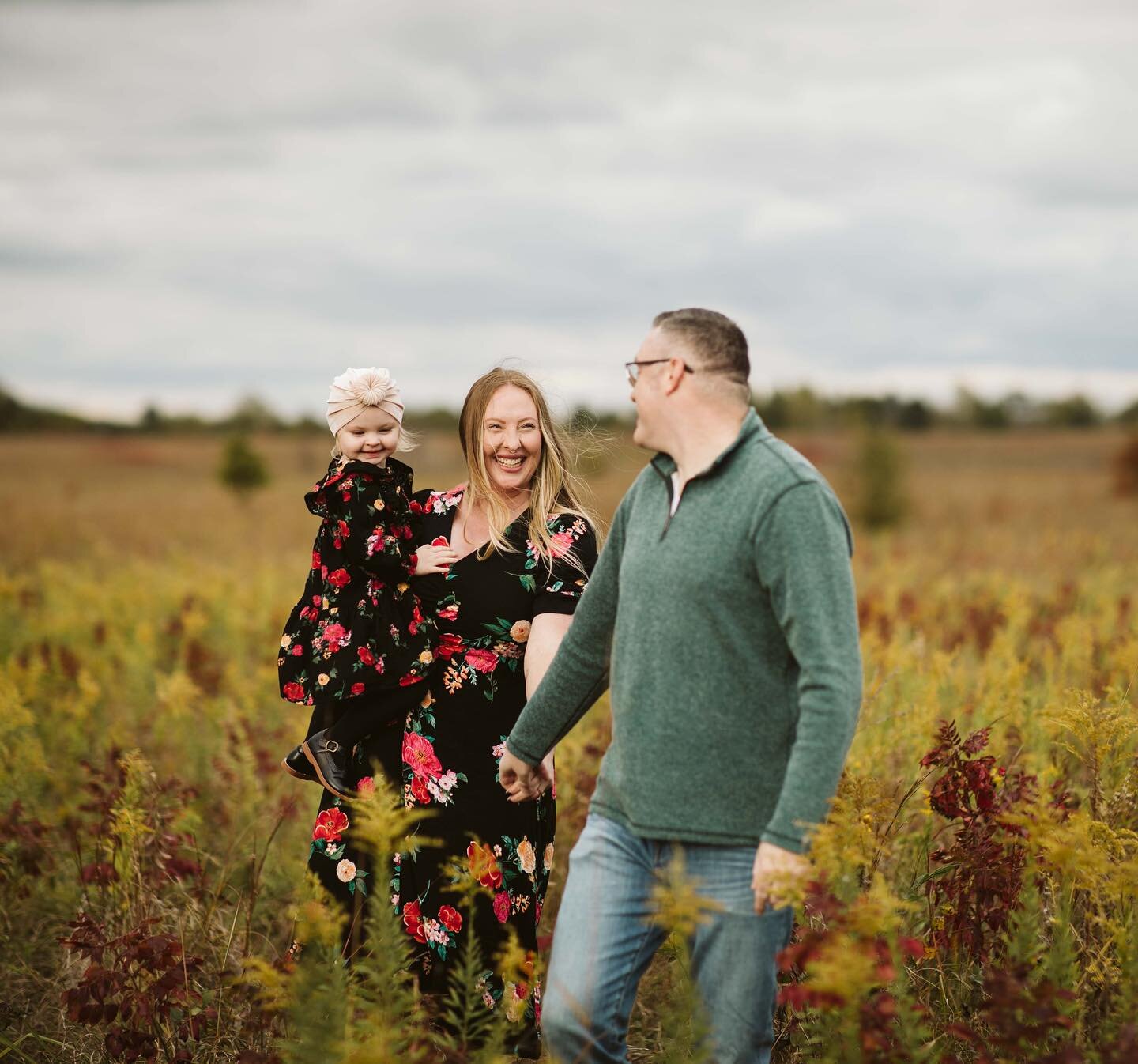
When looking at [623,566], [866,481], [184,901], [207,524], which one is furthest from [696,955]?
[207,524]

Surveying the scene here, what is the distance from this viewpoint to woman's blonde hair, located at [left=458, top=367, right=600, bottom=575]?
10.4 feet

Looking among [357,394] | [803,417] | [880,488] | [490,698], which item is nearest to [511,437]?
[357,394]

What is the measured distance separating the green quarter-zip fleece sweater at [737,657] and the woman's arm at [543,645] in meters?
0.60

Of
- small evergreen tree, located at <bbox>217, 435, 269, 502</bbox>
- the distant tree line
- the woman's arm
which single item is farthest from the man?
the distant tree line

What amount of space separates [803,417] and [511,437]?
80203 millimetres

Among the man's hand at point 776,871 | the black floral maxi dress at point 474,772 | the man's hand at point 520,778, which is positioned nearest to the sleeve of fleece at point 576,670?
the man's hand at point 520,778

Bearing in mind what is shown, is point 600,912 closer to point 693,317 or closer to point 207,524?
point 693,317

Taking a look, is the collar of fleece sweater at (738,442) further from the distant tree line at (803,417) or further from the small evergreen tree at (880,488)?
the distant tree line at (803,417)

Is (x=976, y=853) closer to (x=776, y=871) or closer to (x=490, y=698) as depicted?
(x=776, y=871)

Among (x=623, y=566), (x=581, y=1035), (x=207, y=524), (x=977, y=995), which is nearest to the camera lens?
(x=581, y=1035)

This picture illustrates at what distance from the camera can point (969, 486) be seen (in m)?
39.2

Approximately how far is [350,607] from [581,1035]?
144 centimetres

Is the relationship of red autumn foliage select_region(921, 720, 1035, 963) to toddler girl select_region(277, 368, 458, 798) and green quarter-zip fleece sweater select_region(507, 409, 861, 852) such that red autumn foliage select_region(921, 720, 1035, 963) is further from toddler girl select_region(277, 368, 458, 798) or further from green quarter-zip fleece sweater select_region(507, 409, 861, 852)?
toddler girl select_region(277, 368, 458, 798)

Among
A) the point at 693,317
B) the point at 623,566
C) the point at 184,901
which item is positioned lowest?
the point at 184,901
